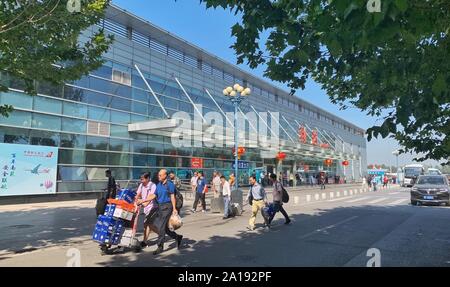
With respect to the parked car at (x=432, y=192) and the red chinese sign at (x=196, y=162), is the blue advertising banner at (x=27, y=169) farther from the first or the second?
the parked car at (x=432, y=192)

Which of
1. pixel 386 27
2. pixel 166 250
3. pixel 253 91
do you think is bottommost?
pixel 166 250

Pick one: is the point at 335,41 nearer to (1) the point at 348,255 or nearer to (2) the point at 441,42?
(2) the point at 441,42

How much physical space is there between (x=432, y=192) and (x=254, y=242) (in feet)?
51.9

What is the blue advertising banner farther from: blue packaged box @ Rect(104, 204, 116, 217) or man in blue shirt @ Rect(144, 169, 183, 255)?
man in blue shirt @ Rect(144, 169, 183, 255)

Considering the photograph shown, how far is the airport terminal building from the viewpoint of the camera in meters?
22.7

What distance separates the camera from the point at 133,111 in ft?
94.7

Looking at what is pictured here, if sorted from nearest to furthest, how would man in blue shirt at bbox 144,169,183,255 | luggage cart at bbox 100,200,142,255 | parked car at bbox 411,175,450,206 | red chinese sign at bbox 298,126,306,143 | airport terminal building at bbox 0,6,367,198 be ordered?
luggage cart at bbox 100,200,142,255 → man in blue shirt at bbox 144,169,183,255 → parked car at bbox 411,175,450,206 → airport terminal building at bbox 0,6,367,198 → red chinese sign at bbox 298,126,306,143

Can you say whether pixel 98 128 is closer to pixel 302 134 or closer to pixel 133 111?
pixel 133 111

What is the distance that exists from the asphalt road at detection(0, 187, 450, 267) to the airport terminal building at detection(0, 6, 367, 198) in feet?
26.1

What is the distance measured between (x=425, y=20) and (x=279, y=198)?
10.1 metres

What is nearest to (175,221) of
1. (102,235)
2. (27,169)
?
(102,235)

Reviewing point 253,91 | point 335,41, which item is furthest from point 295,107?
point 335,41

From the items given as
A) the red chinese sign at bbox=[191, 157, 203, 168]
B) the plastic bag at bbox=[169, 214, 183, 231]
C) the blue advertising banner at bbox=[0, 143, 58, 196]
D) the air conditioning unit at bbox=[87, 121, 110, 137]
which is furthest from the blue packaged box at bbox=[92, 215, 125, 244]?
the red chinese sign at bbox=[191, 157, 203, 168]

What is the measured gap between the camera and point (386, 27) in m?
3.26
